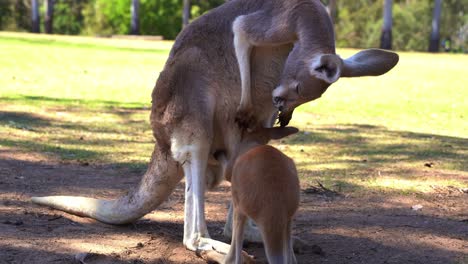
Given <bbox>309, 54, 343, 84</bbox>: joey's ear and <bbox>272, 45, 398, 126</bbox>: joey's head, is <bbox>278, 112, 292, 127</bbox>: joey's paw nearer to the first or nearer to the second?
<bbox>272, 45, 398, 126</bbox>: joey's head

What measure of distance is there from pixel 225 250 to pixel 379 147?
399cm

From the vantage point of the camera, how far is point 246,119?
3914 millimetres

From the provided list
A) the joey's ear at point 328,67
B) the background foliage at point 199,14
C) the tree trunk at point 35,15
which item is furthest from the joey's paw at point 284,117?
the background foliage at point 199,14

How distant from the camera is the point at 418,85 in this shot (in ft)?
49.7

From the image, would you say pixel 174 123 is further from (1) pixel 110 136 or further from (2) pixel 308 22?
(1) pixel 110 136

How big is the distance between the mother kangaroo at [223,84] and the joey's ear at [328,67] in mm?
67

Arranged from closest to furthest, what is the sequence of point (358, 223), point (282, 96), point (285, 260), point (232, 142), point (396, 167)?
point (285, 260) → point (282, 96) → point (232, 142) → point (358, 223) → point (396, 167)

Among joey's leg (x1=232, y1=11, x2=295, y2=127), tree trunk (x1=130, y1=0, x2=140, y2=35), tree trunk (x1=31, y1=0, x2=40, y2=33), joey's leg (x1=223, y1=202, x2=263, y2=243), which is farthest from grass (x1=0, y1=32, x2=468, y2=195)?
tree trunk (x1=31, y1=0, x2=40, y2=33)

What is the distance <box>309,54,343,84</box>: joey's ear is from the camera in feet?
11.2

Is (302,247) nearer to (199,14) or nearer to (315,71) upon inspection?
(315,71)

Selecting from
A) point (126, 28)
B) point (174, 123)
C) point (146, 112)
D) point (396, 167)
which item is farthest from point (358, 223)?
point (126, 28)

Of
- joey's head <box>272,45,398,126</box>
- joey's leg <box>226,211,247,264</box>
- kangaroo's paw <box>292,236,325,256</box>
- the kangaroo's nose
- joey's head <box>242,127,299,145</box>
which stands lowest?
kangaroo's paw <box>292,236,325,256</box>

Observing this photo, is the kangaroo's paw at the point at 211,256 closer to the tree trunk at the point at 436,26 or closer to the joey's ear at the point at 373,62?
the joey's ear at the point at 373,62

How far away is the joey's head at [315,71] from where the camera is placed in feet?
11.3
